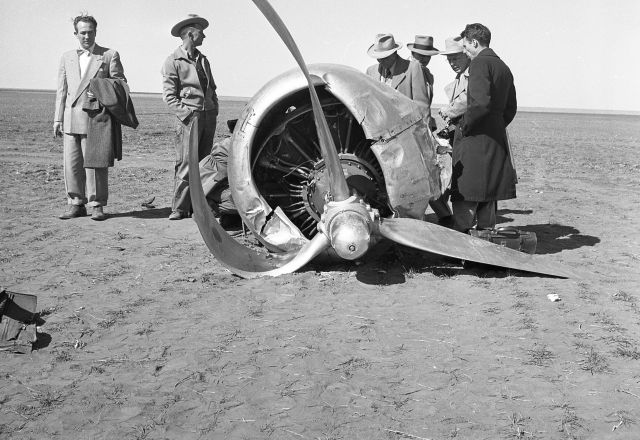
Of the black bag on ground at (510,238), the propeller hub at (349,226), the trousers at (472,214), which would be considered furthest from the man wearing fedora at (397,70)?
the propeller hub at (349,226)

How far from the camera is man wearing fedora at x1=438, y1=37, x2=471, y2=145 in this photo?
6475 millimetres

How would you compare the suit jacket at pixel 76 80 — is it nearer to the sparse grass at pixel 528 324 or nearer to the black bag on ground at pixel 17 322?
the black bag on ground at pixel 17 322

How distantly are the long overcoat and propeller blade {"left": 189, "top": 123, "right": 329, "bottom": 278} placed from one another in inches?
66.0

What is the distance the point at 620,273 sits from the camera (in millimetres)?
6191

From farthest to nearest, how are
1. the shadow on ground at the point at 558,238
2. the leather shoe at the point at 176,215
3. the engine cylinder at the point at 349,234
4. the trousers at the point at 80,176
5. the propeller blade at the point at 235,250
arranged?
1. the leather shoe at the point at 176,215
2. the trousers at the point at 80,176
3. the shadow on ground at the point at 558,238
4. the propeller blade at the point at 235,250
5. the engine cylinder at the point at 349,234

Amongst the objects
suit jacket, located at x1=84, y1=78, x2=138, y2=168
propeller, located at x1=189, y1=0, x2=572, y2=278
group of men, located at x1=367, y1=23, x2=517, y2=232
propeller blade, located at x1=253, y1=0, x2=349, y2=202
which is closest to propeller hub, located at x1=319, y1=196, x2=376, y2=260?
propeller, located at x1=189, y1=0, x2=572, y2=278

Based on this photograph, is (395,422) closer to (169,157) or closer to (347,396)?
(347,396)

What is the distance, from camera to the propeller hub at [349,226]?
16.8 ft

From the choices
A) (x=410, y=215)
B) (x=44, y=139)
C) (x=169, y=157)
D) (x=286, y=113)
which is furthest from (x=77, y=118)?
(x=44, y=139)

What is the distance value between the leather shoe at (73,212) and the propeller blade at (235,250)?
331 centimetres

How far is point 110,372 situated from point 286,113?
3111mm

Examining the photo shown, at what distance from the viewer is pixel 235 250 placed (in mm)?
5750

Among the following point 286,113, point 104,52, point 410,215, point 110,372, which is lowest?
point 110,372

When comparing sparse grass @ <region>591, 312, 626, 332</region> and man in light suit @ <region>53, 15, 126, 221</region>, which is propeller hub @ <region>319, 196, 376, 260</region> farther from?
man in light suit @ <region>53, 15, 126, 221</region>
